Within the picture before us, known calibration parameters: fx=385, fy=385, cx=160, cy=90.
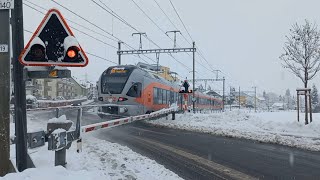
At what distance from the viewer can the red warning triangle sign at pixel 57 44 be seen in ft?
17.3

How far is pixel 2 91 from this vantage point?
5359mm

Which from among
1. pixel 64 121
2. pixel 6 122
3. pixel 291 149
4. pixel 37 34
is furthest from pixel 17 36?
pixel 291 149

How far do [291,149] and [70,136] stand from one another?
7.50 m

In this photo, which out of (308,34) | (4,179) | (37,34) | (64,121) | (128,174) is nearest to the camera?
(4,179)

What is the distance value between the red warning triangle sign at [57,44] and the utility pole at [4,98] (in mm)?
534

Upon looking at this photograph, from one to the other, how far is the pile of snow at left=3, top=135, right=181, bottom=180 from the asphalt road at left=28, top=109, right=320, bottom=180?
19.7 inches

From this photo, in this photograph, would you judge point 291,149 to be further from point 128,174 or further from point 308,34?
point 308,34

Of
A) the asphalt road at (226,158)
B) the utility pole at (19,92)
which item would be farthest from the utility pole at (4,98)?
the asphalt road at (226,158)

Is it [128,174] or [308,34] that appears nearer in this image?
[128,174]

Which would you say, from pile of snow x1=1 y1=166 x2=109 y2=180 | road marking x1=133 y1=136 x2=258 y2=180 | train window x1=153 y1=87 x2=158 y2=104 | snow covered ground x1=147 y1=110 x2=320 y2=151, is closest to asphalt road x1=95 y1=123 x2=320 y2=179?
road marking x1=133 y1=136 x2=258 y2=180

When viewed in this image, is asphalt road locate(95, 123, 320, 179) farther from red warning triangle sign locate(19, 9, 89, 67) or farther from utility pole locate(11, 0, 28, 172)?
red warning triangle sign locate(19, 9, 89, 67)

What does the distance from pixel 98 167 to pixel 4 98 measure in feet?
8.58

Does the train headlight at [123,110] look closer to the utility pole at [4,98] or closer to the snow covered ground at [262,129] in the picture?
the snow covered ground at [262,129]

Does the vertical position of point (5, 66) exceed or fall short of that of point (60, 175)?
it exceeds it
